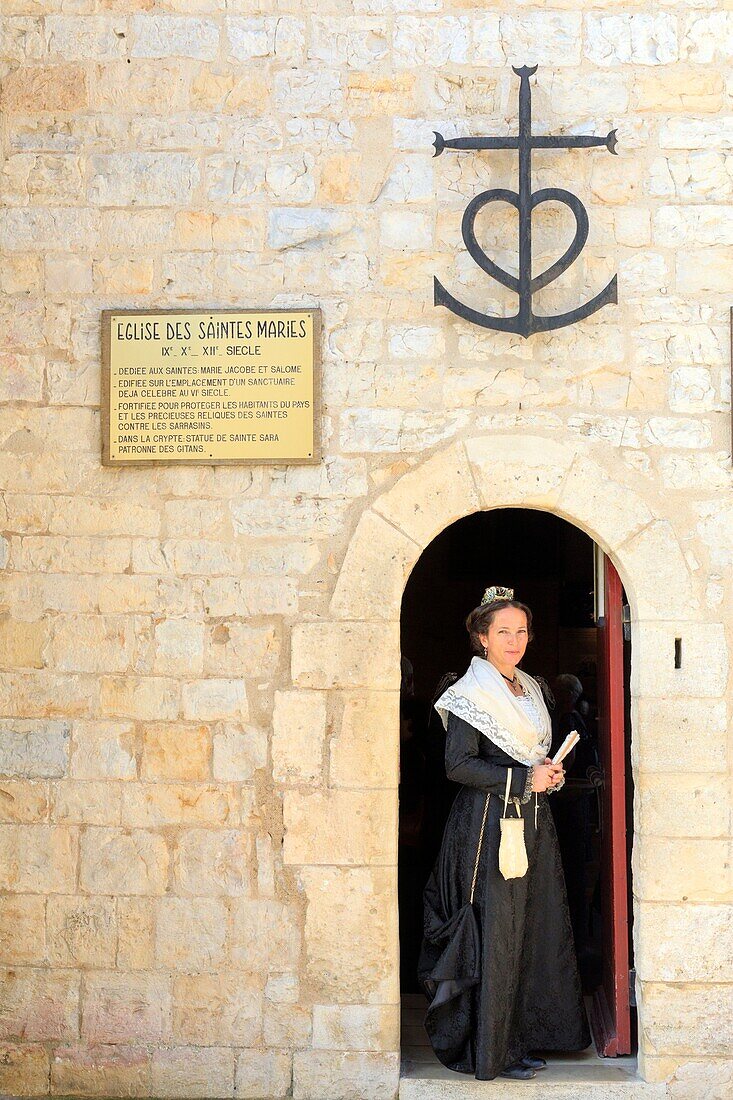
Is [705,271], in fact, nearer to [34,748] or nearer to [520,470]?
[520,470]

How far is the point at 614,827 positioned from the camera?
13.2 feet

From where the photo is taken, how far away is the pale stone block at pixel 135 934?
12.7ft

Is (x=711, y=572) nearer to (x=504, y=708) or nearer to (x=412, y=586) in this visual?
(x=504, y=708)

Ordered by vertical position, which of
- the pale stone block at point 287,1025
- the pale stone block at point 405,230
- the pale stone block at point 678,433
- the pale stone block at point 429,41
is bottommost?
the pale stone block at point 287,1025

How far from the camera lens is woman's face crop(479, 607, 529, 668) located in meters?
3.98

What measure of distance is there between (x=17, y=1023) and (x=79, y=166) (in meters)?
3.07

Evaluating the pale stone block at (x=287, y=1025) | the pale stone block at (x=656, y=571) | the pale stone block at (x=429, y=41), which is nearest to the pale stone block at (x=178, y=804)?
the pale stone block at (x=287, y=1025)

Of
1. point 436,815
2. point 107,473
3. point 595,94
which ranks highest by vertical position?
point 595,94

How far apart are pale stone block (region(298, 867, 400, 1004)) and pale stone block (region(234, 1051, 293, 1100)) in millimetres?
264

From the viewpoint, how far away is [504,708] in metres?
3.86

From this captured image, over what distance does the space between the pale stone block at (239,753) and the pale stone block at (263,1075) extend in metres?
0.95

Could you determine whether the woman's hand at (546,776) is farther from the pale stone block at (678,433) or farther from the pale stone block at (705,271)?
the pale stone block at (705,271)

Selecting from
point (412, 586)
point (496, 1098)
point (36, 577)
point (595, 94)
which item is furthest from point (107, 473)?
point (412, 586)

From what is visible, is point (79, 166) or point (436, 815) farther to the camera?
point (436, 815)
